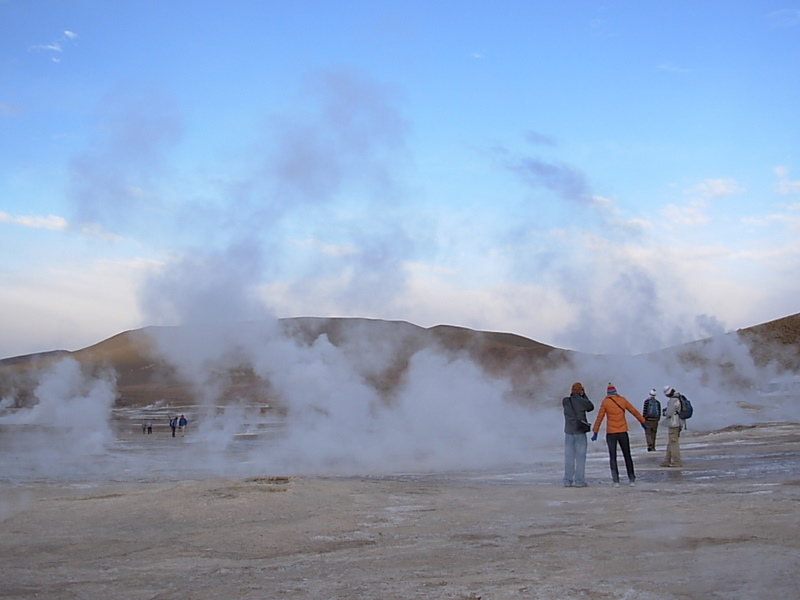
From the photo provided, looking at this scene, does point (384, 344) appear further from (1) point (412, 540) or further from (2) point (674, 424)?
(1) point (412, 540)

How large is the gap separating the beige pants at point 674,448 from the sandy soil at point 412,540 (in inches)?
52.5

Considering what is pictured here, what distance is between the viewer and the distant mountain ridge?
4549 cm

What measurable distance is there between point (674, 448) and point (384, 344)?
3254 centimetres

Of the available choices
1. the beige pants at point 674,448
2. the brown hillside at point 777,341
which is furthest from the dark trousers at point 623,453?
the brown hillside at point 777,341

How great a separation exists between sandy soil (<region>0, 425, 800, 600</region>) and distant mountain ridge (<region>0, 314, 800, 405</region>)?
54.0ft

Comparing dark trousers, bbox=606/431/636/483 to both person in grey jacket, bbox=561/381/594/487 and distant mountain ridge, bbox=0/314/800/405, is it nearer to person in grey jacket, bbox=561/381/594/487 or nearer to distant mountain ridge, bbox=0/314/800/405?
person in grey jacket, bbox=561/381/594/487

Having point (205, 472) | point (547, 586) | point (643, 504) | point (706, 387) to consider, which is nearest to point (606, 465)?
point (643, 504)

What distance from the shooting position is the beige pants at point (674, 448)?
17047 mm

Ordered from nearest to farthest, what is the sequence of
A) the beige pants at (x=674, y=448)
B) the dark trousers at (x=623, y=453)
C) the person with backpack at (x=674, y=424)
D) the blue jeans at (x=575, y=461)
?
the dark trousers at (x=623, y=453)
the blue jeans at (x=575, y=461)
the person with backpack at (x=674, y=424)
the beige pants at (x=674, y=448)

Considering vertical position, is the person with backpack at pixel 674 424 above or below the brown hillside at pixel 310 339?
below

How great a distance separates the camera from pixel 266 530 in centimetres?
1063

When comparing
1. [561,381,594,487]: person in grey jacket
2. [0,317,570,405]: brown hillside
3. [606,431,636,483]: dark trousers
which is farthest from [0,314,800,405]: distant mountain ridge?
[606,431,636,483]: dark trousers

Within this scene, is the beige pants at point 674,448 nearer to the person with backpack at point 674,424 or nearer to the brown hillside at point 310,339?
the person with backpack at point 674,424

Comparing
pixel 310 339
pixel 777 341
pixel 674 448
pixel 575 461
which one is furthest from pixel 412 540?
pixel 777 341
